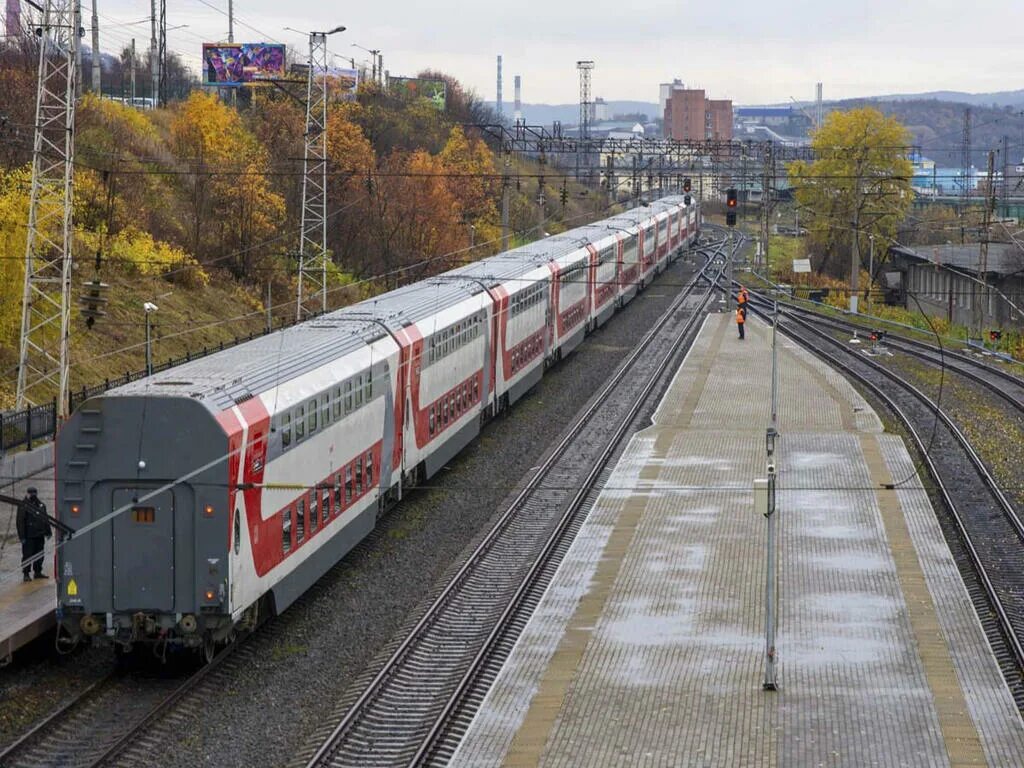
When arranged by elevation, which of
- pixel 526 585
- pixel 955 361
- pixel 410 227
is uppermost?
pixel 410 227

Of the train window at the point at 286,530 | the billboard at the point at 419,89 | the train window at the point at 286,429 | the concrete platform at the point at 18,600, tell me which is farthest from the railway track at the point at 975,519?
the billboard at the point at 419,89

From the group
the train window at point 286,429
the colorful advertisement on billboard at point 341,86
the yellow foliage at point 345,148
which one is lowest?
the train window at point 286,429

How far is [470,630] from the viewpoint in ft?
73.9

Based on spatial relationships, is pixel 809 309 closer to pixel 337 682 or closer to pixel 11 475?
pixel 11 475

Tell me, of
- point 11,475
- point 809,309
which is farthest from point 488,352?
point 809,309

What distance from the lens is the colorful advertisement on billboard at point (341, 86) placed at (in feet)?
281

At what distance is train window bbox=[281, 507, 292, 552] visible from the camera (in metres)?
21.2

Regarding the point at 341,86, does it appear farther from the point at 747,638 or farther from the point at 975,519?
the point at 747,638

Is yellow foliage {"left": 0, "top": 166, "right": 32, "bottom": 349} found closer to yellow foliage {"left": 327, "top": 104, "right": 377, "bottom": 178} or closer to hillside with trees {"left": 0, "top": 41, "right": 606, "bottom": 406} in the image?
hillside with trees {"left": 0, "top": 41, "right": 606, "bottom": 406}

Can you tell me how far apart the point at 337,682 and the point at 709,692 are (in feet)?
16.1

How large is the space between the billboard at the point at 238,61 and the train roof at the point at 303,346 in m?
48.2

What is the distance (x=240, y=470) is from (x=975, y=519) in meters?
16.8

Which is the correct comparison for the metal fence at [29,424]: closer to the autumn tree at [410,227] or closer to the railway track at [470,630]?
the railway track at [470,630]

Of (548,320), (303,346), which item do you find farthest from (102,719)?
(548,320)
